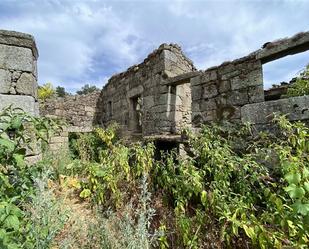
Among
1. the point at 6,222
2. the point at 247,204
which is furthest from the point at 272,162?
the point at 6,222

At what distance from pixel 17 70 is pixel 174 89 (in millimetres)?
4372

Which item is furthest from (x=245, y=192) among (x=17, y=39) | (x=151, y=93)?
(x=151, y=93)

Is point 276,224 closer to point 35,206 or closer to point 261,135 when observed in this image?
point 261,135

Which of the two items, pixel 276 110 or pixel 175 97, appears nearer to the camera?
pixel 276 110

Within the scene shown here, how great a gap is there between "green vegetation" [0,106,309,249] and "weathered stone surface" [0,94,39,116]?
13 cm

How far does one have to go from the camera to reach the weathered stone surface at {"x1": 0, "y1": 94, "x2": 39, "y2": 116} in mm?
2684

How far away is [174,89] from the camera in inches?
264

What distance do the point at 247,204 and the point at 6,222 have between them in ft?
5.90

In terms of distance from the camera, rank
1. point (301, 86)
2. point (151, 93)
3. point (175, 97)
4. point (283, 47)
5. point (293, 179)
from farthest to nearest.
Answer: point (151, 93)
point (175, 97)
point (283, 47)
point (301, 86)
point (293, 179)

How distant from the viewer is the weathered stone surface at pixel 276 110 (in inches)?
116

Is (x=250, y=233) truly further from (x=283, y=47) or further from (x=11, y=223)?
(x=283, y=47)

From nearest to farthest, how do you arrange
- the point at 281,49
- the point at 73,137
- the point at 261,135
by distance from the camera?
the point at 261,135 → the point at 281,49 → the point at 73,137

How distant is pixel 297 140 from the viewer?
2.39 m

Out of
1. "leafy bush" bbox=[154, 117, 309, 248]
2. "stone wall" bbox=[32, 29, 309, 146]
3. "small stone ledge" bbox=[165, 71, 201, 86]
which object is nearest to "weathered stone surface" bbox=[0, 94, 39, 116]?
"leafy bush" bbox=[154, 117, 309, 248]
